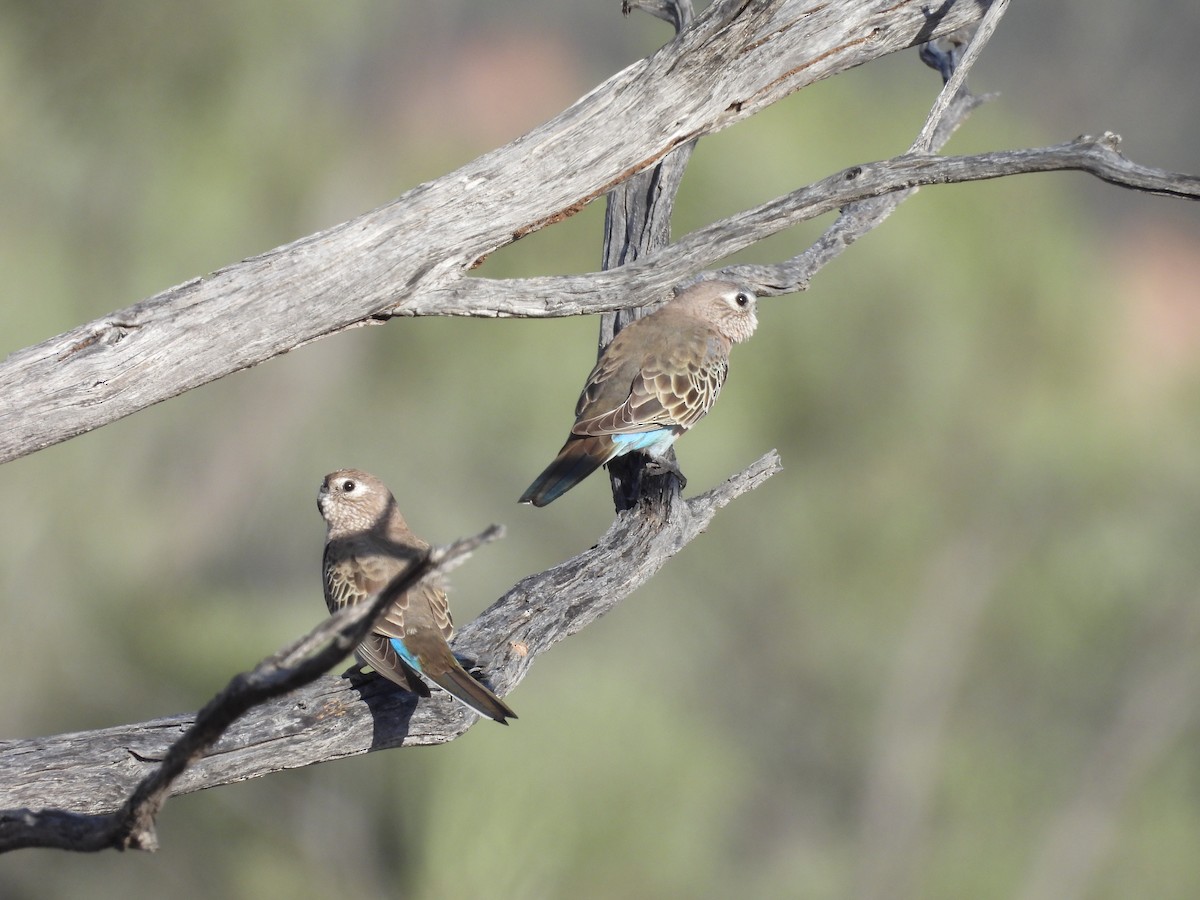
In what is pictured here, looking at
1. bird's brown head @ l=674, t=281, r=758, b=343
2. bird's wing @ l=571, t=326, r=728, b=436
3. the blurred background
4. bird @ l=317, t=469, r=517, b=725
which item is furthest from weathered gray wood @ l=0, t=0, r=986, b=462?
the blurred background

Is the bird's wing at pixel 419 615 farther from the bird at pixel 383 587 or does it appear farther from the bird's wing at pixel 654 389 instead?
the bird's wing at pixel 654 389

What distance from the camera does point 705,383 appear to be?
427cm

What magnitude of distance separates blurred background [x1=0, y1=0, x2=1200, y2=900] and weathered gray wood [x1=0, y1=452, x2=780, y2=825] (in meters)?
3.25

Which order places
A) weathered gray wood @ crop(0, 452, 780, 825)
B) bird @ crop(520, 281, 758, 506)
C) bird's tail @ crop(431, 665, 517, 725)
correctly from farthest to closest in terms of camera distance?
1. bird @ crop(520, 281, 758, 506)
2. bird's tail @ crop(431, 665, 517, 725)
3. weathered gray wood @ crop(0, 452, 780, 825)

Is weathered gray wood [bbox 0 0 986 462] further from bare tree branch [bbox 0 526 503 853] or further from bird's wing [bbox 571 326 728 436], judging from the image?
bare tree branch [bbox 0 526 503 853]

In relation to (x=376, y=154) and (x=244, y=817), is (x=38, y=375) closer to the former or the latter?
(x=244, y=817)

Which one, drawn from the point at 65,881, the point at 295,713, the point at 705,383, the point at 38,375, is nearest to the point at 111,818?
the point at 295,713

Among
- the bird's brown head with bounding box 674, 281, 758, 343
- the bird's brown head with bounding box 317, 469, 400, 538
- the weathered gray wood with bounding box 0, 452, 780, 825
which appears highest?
the bird's brown head with bounding box 674, 281, 758, 343

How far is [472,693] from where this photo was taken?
2.77m

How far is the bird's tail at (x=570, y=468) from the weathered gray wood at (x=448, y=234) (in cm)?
79

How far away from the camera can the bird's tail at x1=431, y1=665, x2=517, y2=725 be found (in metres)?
2.71

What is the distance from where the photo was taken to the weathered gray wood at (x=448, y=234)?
2805 millimetres

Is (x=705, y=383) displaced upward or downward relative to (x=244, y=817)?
upward

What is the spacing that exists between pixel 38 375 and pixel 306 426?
868cm
